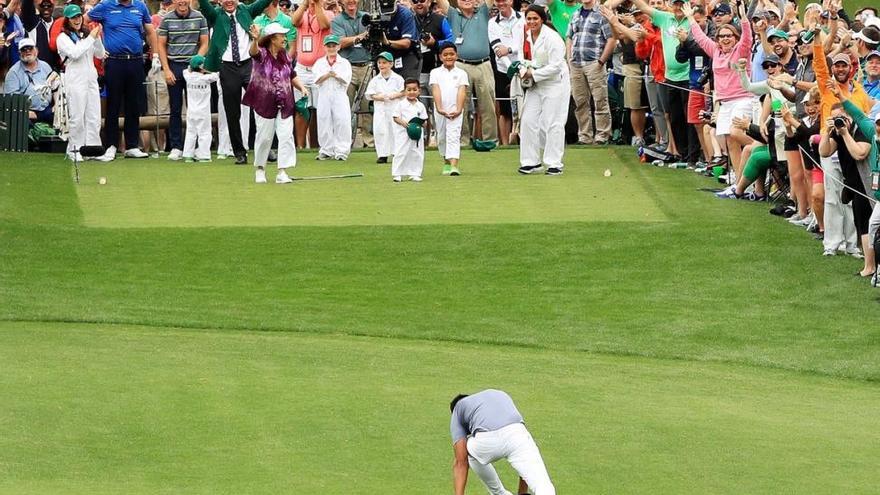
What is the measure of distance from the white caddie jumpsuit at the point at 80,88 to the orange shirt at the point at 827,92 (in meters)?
11.6

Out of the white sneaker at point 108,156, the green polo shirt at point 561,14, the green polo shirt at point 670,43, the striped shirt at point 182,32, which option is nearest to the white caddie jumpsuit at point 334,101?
the striped shirt at point 182,32

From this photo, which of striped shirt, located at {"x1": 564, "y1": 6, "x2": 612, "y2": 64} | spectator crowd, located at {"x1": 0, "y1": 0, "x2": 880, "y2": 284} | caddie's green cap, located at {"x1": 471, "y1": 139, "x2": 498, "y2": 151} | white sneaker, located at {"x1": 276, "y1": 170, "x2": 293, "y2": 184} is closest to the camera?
spectator crowd, located at {"x1": 0, "y1": 0, "x2": 880, "y2": 284}

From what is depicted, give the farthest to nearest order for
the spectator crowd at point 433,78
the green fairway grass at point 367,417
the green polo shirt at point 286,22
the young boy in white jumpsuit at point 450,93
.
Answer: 1. the green polo shirt at point 286,22
2. the young boy in white jumpsuit at point 450,93
3. the spectator crowd at point 433,78
4. the green fairway grass at point 367,417

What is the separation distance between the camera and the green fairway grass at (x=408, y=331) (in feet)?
38.7

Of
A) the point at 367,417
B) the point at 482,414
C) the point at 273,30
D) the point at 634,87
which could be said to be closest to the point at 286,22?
the point at 273,30

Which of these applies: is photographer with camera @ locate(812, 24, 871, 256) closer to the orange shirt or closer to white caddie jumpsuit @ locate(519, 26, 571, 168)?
the orange shirt

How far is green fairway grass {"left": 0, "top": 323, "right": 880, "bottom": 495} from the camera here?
11242mm

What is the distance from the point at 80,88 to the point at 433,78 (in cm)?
563

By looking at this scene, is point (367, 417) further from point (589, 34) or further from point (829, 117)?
point (589, 34)

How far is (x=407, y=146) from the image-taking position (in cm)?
2328

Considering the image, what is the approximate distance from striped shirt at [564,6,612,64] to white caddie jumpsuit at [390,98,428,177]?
12.5ft

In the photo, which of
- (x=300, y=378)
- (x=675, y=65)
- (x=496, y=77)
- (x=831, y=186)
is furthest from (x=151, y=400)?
(x=496, y=77)

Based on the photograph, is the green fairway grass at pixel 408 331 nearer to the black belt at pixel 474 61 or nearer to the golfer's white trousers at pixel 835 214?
the golfer's white trousers at pixel 835 214

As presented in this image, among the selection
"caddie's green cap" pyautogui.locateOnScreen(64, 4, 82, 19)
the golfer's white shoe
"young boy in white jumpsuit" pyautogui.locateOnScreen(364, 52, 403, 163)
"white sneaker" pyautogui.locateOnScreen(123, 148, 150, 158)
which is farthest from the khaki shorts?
"caddie's green cap" pyautogui.locateOnScreen(64, 4, 82, 19)
